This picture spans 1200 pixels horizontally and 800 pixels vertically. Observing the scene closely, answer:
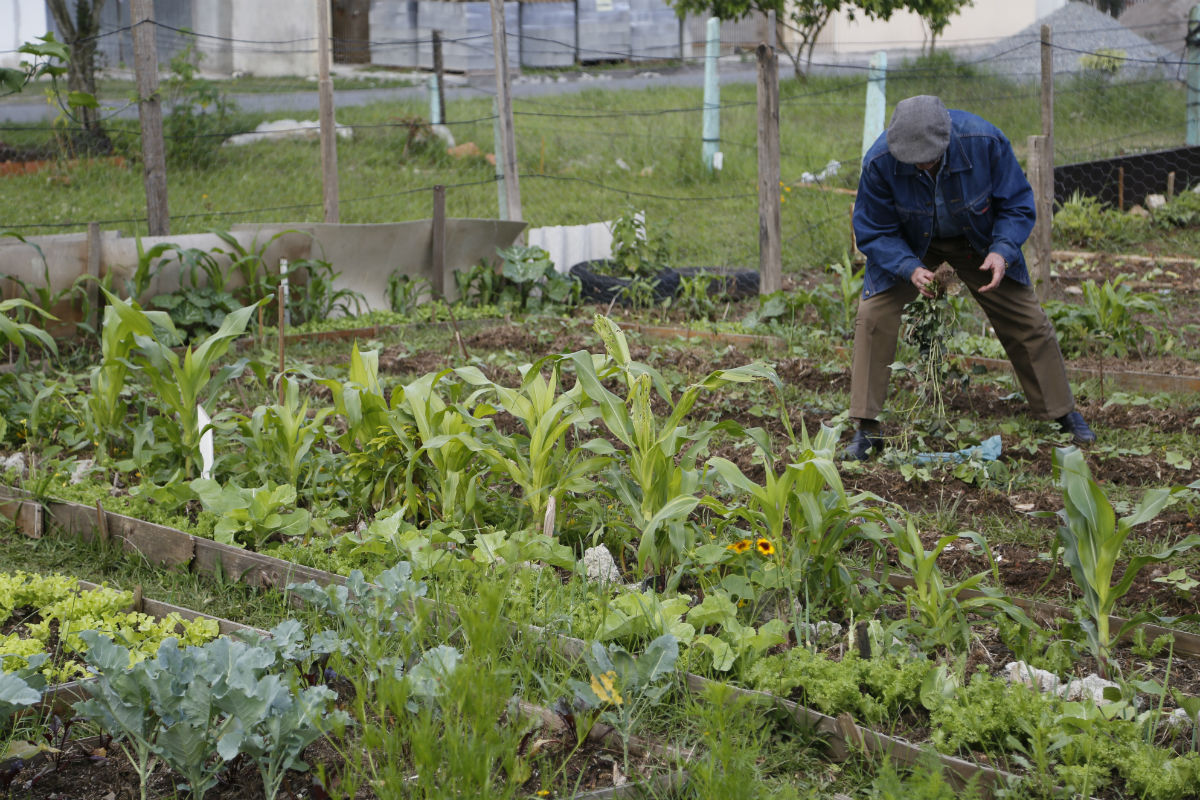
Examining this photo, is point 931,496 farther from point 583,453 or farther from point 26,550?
point 26,550

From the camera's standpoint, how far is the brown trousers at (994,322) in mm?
4500

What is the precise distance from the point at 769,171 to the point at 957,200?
309 centimetres

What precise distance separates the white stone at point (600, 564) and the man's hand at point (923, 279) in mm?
1980

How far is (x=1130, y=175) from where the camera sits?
11.0 meters

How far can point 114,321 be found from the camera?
390 centimetres

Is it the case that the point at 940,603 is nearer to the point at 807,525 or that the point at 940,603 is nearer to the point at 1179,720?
the point at 807,525

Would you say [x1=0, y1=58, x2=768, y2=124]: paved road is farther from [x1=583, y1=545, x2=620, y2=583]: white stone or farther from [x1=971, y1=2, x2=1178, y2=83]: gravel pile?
[x1=583, y1=545, x2=620, y2=583]: white stone

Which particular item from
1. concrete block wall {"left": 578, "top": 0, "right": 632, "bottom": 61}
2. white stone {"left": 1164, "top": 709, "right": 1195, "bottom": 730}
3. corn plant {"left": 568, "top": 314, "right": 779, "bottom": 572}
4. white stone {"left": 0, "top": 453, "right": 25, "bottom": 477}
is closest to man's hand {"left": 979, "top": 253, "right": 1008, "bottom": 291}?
corn plant {"left": 568, "top": 314, "right": 779, "bottom": 572}

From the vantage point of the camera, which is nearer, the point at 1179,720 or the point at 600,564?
the point at 1179,720

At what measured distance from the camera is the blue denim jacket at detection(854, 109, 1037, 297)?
14.2 ft

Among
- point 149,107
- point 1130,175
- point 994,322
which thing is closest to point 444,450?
point 994,322

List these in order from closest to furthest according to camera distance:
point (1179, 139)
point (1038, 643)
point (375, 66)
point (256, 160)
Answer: point (1038, 643)
point (256, 160)
point (1179, 139)
point (375, 66)

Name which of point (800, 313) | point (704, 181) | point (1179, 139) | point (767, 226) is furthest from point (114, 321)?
point (1179, 139)

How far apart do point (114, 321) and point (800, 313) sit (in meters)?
4.18
